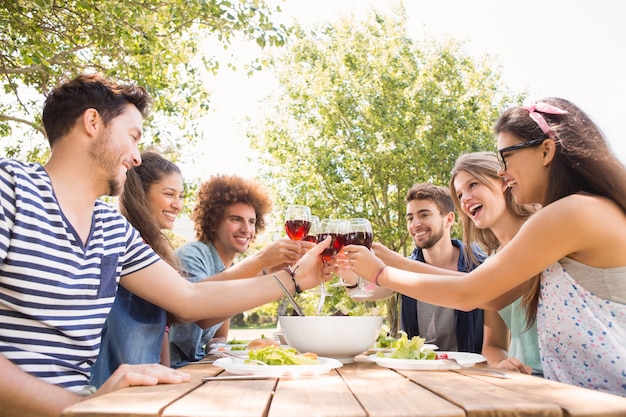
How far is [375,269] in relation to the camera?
250cm

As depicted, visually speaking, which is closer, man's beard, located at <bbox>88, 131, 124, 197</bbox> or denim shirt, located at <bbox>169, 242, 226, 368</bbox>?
man's beard, located at <bbox>88, 131, 124, 197</bbox>

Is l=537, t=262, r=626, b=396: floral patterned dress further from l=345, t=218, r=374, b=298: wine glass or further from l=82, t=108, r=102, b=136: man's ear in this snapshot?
l=82, t=108, r=102, b=136: man's ear

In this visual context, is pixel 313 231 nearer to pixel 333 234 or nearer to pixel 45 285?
pixel 333 234

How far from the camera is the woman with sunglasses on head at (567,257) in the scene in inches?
Result: 80.3

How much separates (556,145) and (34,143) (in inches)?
386

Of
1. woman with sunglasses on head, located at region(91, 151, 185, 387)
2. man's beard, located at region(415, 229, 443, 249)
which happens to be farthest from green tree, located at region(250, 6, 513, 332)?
woman with sunglasses on head, located at region(91, 151, 185, 387)

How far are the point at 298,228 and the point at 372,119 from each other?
46.3 feet

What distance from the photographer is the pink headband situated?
2.34 metres

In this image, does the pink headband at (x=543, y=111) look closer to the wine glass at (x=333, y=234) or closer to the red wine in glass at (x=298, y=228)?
the wine glass at (x=333, y=234)

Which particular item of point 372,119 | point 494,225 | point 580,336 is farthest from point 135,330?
point 372,119

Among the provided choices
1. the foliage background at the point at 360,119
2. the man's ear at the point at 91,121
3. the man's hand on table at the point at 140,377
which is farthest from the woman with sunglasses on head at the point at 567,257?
the foliage background at the point at 360,119

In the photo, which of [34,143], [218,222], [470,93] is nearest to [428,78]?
[470,93]

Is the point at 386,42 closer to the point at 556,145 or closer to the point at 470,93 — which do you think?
the point at 470,93

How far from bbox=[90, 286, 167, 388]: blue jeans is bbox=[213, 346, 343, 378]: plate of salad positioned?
0.70 meters
